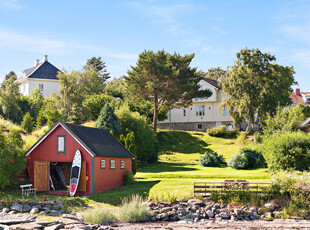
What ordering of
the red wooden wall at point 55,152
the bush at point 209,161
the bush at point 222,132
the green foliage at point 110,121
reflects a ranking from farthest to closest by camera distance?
the bush at point 222,132
the green foliage at point 110,121
the bush at point 209,161
the red wooden wall at point 55,152

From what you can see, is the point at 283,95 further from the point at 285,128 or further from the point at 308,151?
the point at 308,151

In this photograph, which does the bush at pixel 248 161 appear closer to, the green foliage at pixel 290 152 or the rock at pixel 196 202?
the green foliage at pixel 290 152

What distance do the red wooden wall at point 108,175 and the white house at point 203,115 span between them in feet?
100

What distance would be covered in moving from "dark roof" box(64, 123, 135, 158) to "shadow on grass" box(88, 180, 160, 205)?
98.9 inches

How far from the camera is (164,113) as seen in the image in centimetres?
5759

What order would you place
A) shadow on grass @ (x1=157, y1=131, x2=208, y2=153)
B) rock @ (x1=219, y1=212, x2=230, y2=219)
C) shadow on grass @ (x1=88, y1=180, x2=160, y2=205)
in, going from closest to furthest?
rock @ (x1=219, y1=212, x2=230, y2=219)
shadow on grass @ (x1=88, y1=180, x2=160, y2=205)
shadow on grass @ (x1=157, y1=131, x2=208, y2=153)

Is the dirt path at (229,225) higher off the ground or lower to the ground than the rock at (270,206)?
lower

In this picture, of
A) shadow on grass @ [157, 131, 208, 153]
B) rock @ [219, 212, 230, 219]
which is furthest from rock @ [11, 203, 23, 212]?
shadow on grass @ [157, 131, 208, 153]

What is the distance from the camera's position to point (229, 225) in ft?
60.5

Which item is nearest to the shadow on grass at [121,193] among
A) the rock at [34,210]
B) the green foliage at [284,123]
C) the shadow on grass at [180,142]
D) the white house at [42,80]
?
the rock at [34,210]

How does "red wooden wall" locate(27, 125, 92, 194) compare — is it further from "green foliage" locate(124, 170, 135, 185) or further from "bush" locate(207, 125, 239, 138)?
"bush" locate(207, 125, 239, 138)

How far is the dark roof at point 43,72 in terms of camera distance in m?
66.3

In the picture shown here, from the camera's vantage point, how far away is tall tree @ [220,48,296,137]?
4647cm

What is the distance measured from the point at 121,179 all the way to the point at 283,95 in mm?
26802
